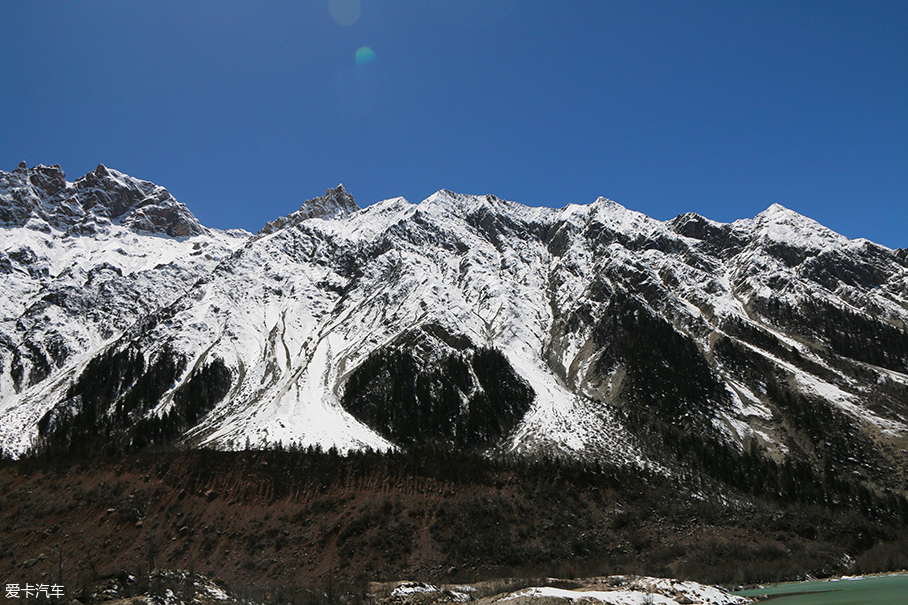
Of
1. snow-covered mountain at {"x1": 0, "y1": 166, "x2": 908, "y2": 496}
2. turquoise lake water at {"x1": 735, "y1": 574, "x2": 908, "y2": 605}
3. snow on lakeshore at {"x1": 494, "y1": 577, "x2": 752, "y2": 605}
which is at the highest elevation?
snow-covered mountain at {"x1": 0, "y1": 166, "x2": 908, "y2": 496}

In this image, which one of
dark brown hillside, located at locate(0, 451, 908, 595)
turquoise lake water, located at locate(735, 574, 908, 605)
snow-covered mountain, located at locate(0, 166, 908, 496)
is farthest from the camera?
snow-covered mountain, located at locate(0, 166, 908, 496)

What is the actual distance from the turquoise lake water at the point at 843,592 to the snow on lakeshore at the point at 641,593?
12.0 ft

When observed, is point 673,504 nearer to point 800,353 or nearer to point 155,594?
point 155,594

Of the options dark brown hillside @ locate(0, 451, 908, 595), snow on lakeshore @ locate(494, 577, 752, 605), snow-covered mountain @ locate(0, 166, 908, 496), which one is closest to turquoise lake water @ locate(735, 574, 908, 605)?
dark brown hillside @ locate(0, 451, 908, 595)

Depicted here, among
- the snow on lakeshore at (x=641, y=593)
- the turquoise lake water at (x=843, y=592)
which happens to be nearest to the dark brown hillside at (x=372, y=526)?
the turquoise lake water at (x=843, y=592)

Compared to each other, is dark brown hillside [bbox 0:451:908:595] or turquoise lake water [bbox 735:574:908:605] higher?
dark brown hillside [bbox 0:451:908:595]

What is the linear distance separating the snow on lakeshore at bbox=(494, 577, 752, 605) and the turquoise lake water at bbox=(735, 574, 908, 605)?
365cm

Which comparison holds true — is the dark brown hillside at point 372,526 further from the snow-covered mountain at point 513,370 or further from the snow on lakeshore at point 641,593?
the snow-covered mountain at point 513,370

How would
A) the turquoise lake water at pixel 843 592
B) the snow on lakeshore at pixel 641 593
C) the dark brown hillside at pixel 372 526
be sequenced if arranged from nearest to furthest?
the snow on lakeshore at pixel 641 593, the turquoise lake water at pixel 843 592, the dark brown hillside at pixel 372 526

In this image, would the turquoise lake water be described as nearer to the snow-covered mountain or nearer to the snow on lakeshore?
the snow on lakeshore

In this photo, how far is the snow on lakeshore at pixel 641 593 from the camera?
24672mm

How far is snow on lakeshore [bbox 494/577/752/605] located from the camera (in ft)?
80.9

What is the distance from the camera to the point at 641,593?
2694 centimetres

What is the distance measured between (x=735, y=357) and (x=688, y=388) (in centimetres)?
2377
